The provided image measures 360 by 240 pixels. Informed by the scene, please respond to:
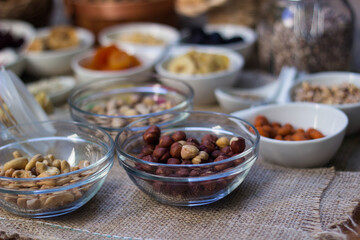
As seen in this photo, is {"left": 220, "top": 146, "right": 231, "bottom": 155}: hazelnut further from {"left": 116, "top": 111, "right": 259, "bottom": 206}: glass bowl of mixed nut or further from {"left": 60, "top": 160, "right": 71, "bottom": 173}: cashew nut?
{"left": 60, "top": 160, "right": 71, "bottom": 173}: cashew nut

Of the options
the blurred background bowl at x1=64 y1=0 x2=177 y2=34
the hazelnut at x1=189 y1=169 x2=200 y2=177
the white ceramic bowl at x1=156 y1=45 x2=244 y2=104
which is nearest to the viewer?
the hazelnut at x1=189 y1=169 x2=200 y2=177

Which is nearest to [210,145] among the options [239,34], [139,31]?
[239,34]

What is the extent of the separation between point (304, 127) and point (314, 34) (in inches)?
14.1

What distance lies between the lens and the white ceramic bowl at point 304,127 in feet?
2.93

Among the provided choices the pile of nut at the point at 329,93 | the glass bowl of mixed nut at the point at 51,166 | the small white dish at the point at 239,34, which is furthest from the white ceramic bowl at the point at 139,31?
the glass bowl of mixed nut at the point at 51,166

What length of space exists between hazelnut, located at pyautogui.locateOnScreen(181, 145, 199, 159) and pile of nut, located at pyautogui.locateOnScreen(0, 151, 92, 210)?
16 centimetres

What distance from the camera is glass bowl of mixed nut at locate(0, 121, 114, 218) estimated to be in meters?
0.75

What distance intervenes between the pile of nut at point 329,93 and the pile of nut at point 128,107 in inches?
11.8

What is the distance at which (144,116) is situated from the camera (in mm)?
972

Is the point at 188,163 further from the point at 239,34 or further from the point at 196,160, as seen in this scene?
the point at 239,34

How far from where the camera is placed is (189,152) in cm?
78

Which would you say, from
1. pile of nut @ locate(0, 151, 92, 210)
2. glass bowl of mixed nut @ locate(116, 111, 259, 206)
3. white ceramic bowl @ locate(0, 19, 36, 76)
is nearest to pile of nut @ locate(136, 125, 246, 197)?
glass bowl of mixed nut @ locate(116, 111, 259, 206)

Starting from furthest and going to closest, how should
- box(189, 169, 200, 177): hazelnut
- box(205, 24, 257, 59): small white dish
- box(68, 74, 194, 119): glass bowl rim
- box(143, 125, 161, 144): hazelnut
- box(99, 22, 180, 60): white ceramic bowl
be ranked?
box(99, 22, 180, 60): white ceramic bowl, box(205, 24, 257, 59): small white dish, box(68, 74, 194, 119): glass bowl rim, box(143, 125, 161, 144): hazelnut, box(189, 169, 200, 177): hazelnut

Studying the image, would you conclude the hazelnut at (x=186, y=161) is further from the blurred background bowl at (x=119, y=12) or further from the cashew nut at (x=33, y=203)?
the blurred background bowl at (x=119, y=12)
